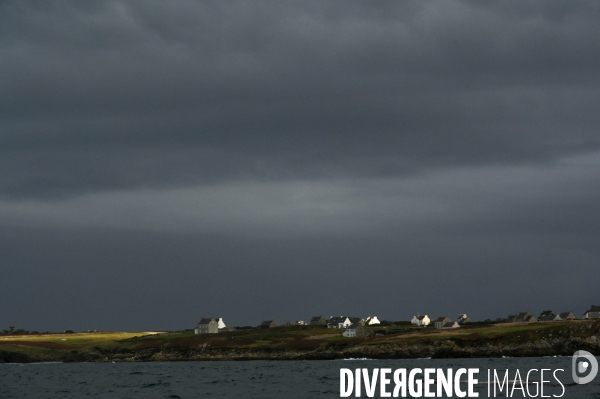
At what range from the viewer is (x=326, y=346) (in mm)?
154125

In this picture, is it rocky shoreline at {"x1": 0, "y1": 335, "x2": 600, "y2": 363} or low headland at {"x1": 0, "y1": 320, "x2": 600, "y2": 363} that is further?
low headland at {"x1": 0, "y1": 320, "x2": 600, "y2": 363}

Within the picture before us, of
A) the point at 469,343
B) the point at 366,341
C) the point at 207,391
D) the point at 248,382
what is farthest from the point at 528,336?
the point at 207,391

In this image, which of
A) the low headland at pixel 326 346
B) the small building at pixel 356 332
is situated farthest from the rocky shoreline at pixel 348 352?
the small building at pixel 356 332

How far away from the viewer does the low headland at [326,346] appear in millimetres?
128375

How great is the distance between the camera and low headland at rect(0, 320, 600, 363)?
12838cm

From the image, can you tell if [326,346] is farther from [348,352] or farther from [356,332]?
[356,332]

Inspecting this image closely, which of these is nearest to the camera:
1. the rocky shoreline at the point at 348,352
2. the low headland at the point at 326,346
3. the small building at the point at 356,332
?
the rocky shoreline at the point at 348,352

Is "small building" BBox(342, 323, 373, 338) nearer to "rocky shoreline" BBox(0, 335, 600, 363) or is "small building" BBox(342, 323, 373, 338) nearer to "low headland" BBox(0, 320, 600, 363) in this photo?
"low headland" BBox(0, 320, 600, 363)

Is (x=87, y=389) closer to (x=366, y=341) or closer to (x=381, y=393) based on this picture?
(x=381, y=393)

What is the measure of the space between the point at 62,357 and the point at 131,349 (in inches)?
644

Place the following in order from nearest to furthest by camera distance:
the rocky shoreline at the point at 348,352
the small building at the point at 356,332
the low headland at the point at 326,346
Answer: the rocky shoreline at the point at 348,352 < the low headland at the point at 326,346 < the small building at the point at 356,332

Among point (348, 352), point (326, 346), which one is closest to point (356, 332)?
point (326, 346)

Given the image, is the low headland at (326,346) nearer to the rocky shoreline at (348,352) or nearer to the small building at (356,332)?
the rocky shoreline at (348,352)

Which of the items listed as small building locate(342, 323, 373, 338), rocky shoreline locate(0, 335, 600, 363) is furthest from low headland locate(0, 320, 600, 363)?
small building locate(342, 323, 373, 338)
